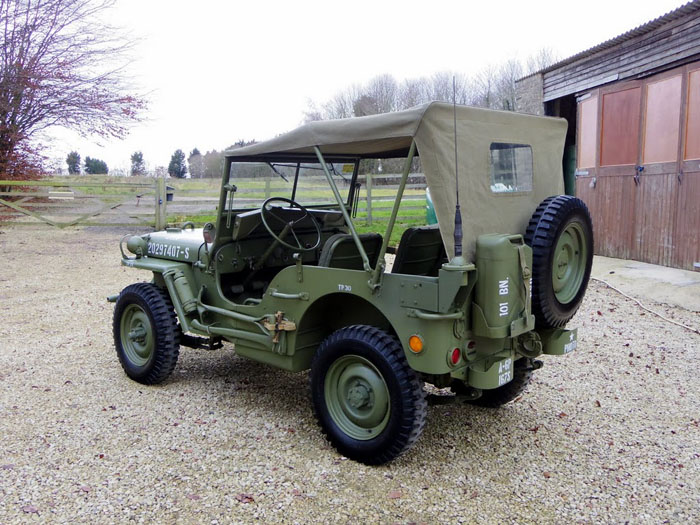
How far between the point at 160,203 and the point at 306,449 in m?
13.6

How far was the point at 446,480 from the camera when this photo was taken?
3312mm

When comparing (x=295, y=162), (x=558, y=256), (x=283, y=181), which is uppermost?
(x=295, y=162)

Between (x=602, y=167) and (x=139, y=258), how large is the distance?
8.46 m

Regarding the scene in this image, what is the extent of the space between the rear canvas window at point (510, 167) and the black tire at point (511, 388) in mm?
1147

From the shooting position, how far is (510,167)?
363 cm

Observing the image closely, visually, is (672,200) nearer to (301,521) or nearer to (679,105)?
(679,105)

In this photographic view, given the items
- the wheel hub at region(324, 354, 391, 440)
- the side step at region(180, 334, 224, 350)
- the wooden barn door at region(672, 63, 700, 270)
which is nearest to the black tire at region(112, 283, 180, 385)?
the side step at region(180, 334, 224, 350)

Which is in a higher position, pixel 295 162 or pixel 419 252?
pixel 295 162

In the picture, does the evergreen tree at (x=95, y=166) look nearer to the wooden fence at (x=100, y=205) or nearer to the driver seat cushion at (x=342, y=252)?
the wooden fence at (x=100, y=205)

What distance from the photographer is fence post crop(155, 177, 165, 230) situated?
1588cm

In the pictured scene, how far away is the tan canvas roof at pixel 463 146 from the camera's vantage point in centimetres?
314

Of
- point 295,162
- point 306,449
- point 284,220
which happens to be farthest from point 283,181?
point 306,449

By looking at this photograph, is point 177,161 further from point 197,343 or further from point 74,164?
point 197,343

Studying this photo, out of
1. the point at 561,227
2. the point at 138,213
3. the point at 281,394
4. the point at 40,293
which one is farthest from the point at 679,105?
the point at 138,213
